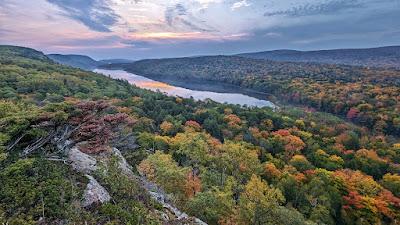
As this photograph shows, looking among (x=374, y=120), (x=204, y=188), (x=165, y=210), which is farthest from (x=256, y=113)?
(x=165, y=210)

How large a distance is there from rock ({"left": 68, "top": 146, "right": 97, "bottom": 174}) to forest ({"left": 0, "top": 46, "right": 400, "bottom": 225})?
0.46 m

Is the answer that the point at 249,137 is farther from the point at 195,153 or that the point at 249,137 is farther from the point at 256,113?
the point at 195,153

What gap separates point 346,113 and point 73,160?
8848 cm

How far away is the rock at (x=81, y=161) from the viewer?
14.2 m

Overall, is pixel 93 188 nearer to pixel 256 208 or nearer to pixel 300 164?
pixel 256 208

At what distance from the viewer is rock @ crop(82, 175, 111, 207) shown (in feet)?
38.2

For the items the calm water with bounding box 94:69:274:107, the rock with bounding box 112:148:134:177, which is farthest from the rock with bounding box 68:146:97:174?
the calm water with bounding box 94:69:274:107

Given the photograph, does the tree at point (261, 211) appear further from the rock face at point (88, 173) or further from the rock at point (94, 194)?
the rock at point (94, 194)

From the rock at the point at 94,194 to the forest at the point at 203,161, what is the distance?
21 cm

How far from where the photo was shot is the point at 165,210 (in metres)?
14.4

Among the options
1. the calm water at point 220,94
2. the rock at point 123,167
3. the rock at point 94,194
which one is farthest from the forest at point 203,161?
the calm water at point 220,94

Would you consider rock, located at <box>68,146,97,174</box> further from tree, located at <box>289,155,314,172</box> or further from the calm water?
the calm water

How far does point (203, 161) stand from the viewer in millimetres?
33562

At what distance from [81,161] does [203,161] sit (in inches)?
771
